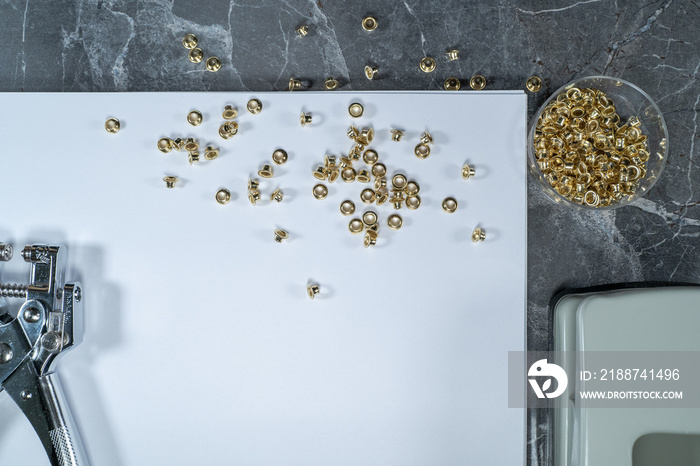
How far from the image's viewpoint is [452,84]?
770 millimetres

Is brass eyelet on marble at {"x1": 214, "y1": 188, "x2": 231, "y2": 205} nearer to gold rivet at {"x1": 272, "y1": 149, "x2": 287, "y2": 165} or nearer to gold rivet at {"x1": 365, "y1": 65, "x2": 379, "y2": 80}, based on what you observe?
gold rivet at {"x1": 272, "y1": 149, "x2": 287, "y2": 165}

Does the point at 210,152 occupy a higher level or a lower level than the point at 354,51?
lower

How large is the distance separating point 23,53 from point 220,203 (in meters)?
0.44

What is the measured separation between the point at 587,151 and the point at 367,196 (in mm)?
362

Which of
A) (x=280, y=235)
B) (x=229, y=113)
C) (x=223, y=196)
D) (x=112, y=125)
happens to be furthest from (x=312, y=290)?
(x=112, y=125)

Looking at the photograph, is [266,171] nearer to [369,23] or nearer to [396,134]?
[396,134]

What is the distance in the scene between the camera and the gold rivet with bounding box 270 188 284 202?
0.70 meters

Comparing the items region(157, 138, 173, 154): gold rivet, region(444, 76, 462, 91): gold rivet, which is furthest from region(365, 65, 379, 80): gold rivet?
region(157, 138, 173, 154): gold rivet

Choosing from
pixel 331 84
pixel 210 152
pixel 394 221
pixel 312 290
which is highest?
pixel 331 84

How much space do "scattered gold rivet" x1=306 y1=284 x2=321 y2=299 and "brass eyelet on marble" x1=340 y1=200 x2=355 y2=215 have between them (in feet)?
0.40

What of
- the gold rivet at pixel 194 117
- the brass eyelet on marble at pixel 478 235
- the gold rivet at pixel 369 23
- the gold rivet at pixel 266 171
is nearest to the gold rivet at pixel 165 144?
the gold rivet at pixel 194 117

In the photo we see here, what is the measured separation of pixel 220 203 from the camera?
2.32 feet

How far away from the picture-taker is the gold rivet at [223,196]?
697 millimetres

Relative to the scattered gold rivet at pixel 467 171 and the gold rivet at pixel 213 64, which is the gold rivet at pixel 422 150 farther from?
the gold rivet at pixel 213 64
